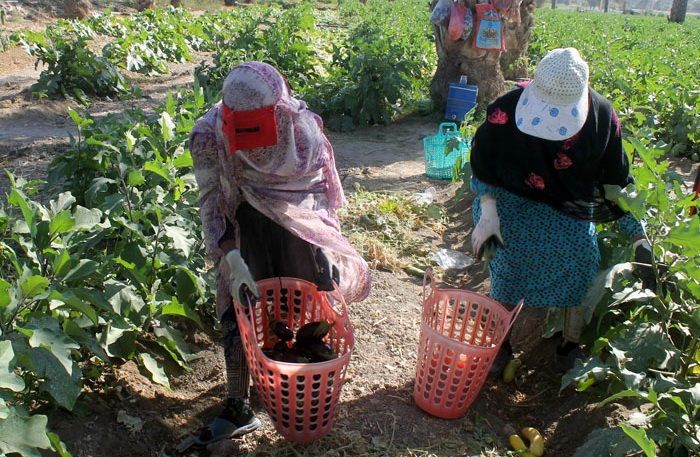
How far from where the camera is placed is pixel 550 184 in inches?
108

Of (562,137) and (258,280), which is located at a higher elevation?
(562,137)

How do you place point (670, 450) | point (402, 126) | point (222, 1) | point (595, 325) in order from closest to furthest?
1. point (670, 450)
2. point (595, 325)
3. point (402, 126)
4. point (222, 1)

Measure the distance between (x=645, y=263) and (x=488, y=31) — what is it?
595 cm

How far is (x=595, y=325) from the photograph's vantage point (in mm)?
3111

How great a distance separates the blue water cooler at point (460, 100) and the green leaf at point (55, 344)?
21.1ft

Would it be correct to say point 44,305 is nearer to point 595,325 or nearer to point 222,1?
point 595,325

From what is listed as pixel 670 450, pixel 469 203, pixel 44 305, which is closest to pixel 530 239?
pixel 670 450

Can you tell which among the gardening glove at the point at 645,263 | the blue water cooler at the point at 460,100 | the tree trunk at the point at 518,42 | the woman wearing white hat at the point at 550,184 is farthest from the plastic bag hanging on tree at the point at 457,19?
the gardening glove at the point at 645,263

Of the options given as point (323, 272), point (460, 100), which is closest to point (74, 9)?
point (460, 100)

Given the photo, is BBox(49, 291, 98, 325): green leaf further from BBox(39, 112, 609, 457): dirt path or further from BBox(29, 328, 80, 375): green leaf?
BBox(39, 112, 609, 457): dirt path

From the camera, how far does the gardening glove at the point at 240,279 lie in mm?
2479

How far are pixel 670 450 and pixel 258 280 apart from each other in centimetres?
165

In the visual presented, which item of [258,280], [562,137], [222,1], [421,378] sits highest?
[562,137]

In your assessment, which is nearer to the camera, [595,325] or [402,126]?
[595,325]
